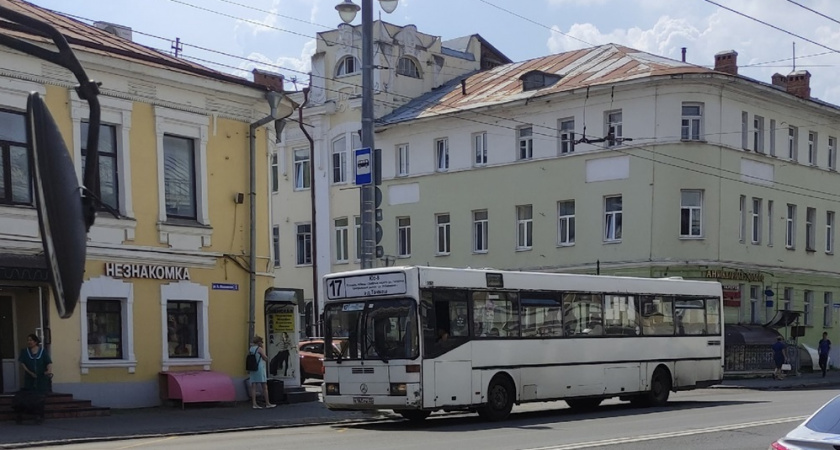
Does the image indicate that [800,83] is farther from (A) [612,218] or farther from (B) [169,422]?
(B) [169,422]

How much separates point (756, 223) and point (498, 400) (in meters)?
26.3

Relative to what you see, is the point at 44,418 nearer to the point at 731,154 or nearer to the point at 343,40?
the point at 731,154

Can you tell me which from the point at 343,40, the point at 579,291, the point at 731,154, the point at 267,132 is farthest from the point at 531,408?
the point at 343,40

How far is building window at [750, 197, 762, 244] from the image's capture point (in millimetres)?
42875

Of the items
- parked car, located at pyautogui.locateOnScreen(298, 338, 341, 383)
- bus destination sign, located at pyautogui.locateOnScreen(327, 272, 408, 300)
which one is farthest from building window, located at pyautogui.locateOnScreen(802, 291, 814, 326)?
bus destination sign, located at pyautogui.locateOnScreen(327, 272, 408, 300)

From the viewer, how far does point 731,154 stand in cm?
4150

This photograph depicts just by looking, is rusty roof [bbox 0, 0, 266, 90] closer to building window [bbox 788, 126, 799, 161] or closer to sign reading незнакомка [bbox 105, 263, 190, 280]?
sign reading незнакомка [bbox 105, 263, 190, 280]

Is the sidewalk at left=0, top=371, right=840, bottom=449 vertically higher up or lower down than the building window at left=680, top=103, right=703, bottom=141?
lower down

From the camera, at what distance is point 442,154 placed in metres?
47.2

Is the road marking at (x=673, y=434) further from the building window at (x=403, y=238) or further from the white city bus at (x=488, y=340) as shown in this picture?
the building window at (x=403, y=238)

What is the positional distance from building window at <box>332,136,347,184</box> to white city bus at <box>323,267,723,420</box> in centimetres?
2723

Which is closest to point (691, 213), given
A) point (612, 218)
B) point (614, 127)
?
point (612, 218)

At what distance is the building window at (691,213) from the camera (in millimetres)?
40438


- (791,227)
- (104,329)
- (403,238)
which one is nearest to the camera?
(104,329)
